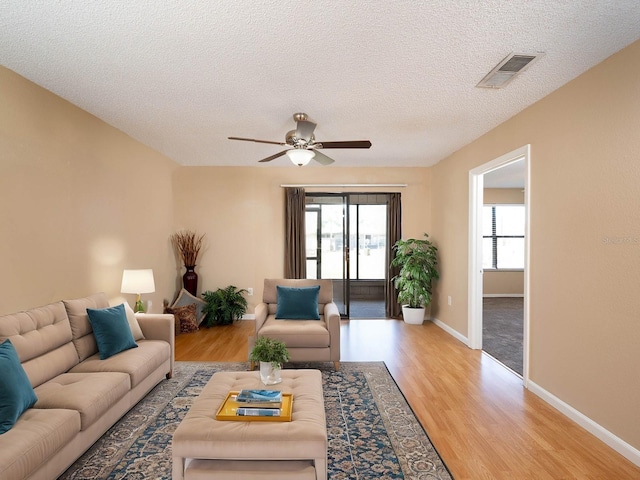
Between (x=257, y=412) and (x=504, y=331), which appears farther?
(x=504, y=331)

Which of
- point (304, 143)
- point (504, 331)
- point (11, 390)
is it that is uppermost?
point (304, 143)

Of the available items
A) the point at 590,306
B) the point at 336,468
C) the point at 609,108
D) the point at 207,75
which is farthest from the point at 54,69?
the point at 590,306

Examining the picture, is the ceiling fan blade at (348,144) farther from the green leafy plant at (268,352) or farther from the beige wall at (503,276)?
the beige wall at (503,276)

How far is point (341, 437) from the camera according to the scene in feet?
8.90

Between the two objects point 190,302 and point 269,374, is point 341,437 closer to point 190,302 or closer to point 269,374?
point 269,374

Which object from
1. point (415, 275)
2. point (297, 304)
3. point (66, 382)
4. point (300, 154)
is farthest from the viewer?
point (415, 275)

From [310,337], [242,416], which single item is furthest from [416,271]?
[242,416]

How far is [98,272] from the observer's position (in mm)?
4070

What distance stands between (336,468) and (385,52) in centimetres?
266

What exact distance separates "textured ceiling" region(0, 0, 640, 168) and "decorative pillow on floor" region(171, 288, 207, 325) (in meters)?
2.83

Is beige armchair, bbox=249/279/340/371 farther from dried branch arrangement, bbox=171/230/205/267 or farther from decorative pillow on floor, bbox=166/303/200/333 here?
dried branch arrangement, bbox=171/230/205/267

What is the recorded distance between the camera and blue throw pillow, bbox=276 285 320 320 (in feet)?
14.5

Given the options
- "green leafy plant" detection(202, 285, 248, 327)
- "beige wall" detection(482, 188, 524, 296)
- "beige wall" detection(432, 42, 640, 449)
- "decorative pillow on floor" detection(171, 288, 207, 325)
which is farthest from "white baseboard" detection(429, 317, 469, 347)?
"decorative pillow on floor" detection(171, 288, 207, 325)

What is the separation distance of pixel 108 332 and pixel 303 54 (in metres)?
2.66
